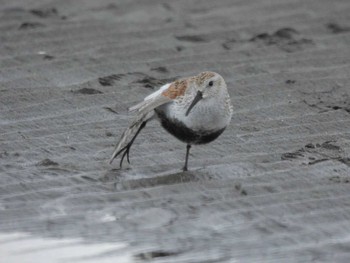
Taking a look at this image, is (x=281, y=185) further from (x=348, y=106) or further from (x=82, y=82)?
(x=82, y=82)

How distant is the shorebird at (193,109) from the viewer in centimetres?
877

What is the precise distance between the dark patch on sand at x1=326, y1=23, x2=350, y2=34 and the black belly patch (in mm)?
4739

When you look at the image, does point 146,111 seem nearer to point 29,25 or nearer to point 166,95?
point 166,95

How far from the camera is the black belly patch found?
29.0 ft

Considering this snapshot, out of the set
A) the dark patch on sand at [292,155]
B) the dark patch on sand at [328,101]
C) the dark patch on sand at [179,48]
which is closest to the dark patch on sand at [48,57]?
the dark patch on sand at [179,48]

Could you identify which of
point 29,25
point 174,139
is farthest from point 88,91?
point 29,25

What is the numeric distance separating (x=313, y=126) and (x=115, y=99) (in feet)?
6.17

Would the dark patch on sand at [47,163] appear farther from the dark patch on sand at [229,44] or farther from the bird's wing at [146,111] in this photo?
the dark patch on sand at [229,44]

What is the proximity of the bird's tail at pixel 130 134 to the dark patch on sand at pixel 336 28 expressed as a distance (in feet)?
15.3

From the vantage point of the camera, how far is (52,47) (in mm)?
12484

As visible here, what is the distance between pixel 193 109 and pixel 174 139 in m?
1.15

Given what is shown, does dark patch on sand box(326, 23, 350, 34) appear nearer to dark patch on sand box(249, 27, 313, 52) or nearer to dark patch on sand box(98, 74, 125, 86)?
dark patch on sand box(249, 27, 313, 52)

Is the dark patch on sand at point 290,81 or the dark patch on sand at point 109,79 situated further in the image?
the dark patch on sand at point 290,81

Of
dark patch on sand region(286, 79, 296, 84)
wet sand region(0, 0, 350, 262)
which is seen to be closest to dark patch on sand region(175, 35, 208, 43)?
wet sand region(0, 0, 350, 262)
